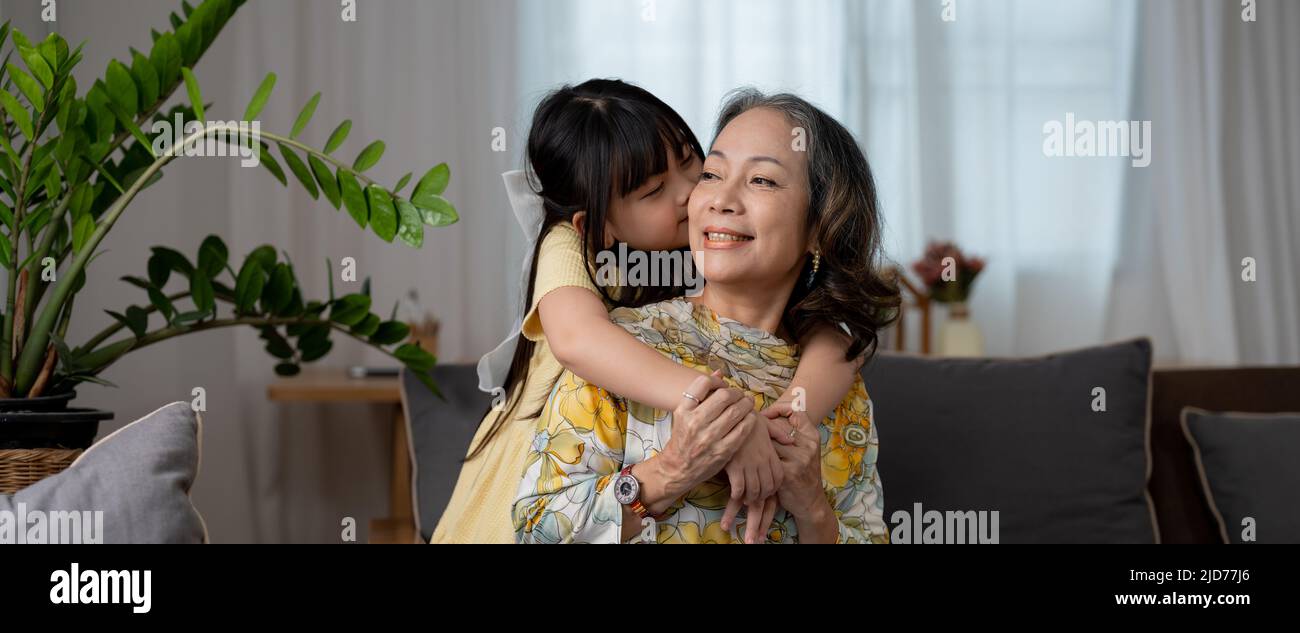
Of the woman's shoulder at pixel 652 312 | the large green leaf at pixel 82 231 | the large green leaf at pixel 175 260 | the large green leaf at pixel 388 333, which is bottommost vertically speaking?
the large green leaf at pixel 388 333

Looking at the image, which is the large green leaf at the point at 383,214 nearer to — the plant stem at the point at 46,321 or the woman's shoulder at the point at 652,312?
the plant stem at the point at 46,321

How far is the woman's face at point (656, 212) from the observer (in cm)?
138

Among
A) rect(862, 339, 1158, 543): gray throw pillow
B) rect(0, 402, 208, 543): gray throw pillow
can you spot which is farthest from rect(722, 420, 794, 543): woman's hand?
rect(862, 339, 1158, 543): gray throw pillow

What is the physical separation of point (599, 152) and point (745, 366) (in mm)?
339

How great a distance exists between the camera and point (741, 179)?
1232 millimetres

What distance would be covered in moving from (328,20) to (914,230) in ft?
6.43

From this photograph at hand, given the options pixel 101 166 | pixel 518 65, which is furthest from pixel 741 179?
pixel 518 65

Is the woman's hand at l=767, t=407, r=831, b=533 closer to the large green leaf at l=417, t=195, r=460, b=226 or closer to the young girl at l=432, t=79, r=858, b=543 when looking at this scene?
the young girl at l=432, t=79, r=858, b=543

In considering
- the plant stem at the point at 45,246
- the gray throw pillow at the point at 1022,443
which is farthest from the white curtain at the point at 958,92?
the plant stem at the point at 45,246

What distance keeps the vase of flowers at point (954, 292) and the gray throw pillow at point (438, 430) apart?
5.78ft

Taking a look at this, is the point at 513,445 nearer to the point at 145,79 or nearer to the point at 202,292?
the point at 202,292

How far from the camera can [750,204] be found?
1.22 meters

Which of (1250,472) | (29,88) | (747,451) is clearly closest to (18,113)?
(29,88)
